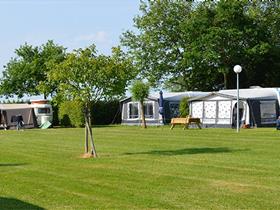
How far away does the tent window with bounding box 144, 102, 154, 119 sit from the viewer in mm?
41172

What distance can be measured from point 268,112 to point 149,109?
10222mm

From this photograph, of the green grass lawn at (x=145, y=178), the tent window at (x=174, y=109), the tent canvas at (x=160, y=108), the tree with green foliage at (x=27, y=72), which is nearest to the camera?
the green grass lawn at (x=145, y=178)

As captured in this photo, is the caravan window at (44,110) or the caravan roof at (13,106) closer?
the caravan roof at (13,106)

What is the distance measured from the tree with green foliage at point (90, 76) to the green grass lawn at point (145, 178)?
72.5 inches

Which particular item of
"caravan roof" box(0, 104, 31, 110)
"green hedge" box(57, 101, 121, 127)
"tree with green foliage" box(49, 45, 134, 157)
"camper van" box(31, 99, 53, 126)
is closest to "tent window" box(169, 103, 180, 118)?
"green hedge" box(57, 101, 121, 127)

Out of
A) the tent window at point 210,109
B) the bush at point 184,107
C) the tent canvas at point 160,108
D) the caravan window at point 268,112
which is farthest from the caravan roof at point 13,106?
the caravan window at point 268,112

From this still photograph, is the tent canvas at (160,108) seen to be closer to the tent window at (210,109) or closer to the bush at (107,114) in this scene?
the bush at (107,114)

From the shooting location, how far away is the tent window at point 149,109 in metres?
41.2

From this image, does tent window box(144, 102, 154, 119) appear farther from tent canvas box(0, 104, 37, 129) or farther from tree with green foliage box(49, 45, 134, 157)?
tree with green foliage box(49, 45, 134, 157)

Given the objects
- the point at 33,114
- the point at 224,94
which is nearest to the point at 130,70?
the point at 224,94

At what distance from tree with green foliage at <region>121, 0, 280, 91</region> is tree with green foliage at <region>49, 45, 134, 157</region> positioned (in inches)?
1097

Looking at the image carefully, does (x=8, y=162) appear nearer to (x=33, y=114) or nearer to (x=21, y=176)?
(x=21, y=176)

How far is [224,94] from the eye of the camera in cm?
3450

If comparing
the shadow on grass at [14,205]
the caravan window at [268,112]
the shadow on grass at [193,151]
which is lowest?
the shadow on grass at [14,205]
